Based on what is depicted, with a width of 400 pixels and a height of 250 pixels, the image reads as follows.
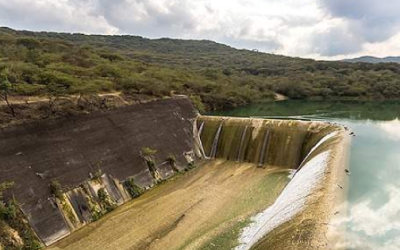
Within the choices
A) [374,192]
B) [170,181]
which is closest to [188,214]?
[170,181]

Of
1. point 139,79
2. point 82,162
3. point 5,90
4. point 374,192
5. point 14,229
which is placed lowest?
point 14,229

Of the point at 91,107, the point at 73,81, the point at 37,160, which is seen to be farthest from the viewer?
the point at 73,81

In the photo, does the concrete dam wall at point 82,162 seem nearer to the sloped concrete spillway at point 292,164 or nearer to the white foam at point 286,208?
the sloped concrete spillway at point 292,164

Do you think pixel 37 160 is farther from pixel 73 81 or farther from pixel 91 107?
pixel 73 81

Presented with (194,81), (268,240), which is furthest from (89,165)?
(194,81)

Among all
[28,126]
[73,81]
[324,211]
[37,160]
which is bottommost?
[324,211]

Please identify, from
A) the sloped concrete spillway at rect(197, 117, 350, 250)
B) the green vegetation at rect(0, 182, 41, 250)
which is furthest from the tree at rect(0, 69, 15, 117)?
the sloped concrete spillway at rect(197, 117, 350, 250)

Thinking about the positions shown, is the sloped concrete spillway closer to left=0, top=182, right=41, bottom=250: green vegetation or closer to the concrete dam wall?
the concrete dam wall

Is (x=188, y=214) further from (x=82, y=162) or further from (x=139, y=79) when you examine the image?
(x=139, y=79)
